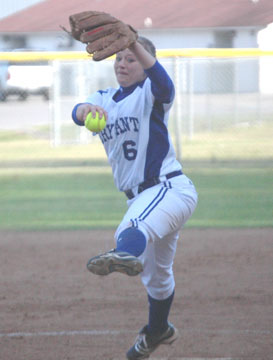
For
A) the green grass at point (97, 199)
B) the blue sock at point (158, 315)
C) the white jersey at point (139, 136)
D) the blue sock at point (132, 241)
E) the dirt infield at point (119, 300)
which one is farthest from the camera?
the green grass at point (97, 199)

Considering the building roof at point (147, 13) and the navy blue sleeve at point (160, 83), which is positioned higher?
the navy blue sleeve at point (160, 83)

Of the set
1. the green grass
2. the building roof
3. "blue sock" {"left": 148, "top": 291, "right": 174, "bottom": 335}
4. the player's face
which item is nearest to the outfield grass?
the green grass

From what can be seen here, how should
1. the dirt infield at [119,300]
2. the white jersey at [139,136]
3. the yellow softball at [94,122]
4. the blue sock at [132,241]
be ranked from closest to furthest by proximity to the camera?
1. the blue sock at [132,241]
2. the yellow softball at [94,122]
3. the white jersey at [139,136]
4. the dirt infield at [119,300]

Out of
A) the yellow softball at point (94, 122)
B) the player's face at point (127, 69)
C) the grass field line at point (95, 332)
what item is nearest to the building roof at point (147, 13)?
the grass field line at point (95, 332)

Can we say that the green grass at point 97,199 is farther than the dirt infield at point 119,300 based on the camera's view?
Yes

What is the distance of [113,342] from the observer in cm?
414

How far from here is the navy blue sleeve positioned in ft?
10.5

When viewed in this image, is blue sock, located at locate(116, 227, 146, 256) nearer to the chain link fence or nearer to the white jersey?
the white jersey

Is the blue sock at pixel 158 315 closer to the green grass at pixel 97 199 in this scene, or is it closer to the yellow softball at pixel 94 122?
the yellow softball at pixel 94 122

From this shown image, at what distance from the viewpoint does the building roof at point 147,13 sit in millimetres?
9578

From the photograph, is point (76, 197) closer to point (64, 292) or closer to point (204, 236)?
point (204, 236)

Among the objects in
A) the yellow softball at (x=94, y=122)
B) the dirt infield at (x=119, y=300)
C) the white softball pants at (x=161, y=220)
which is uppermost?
the yellow softball at (x=94, y=122)

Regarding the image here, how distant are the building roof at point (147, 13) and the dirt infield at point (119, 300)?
365 centimetres

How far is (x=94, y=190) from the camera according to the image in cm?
1003
